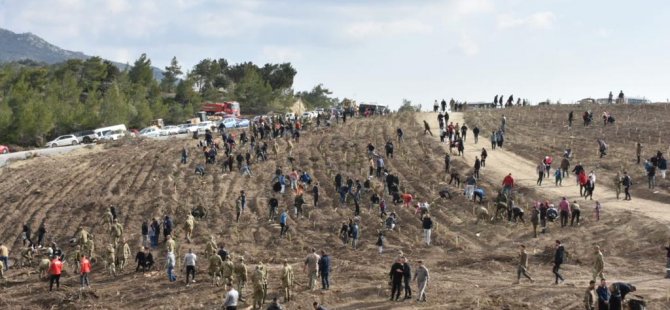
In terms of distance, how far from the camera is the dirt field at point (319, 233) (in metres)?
22.8

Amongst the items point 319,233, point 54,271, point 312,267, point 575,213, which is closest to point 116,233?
point 54,271

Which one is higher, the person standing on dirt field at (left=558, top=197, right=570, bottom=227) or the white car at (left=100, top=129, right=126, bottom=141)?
the person standing on dirt field at (left=558, top=197, right=570, bottom=227)

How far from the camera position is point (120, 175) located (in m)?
48.8

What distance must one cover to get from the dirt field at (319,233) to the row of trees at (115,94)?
62.8ft

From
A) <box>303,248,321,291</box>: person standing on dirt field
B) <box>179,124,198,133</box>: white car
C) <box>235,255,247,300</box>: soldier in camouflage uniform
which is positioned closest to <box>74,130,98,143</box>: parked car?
<box>179,124,198,133</box>: white car

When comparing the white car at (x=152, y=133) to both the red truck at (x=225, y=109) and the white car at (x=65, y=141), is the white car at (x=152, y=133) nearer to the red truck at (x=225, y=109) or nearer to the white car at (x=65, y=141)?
the white car at (x=65, y=141)

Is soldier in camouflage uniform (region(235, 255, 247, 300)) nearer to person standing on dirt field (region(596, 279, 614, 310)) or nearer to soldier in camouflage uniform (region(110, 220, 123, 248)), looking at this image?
person standing on dirt field (region(596, 279, 614, 310))

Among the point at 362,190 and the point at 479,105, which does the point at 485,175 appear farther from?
the point at 479,105

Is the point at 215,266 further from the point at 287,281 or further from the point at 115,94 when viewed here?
the point at 115,94

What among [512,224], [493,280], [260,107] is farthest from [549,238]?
[260,107]

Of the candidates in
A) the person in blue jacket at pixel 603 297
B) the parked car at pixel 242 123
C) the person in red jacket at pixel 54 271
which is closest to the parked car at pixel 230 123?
the parked car at pixel 242 123

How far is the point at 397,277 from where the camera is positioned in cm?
2134

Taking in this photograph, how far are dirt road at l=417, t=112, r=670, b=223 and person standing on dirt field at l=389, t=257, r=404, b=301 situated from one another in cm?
1482

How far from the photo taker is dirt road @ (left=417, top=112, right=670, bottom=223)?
34625 mm
